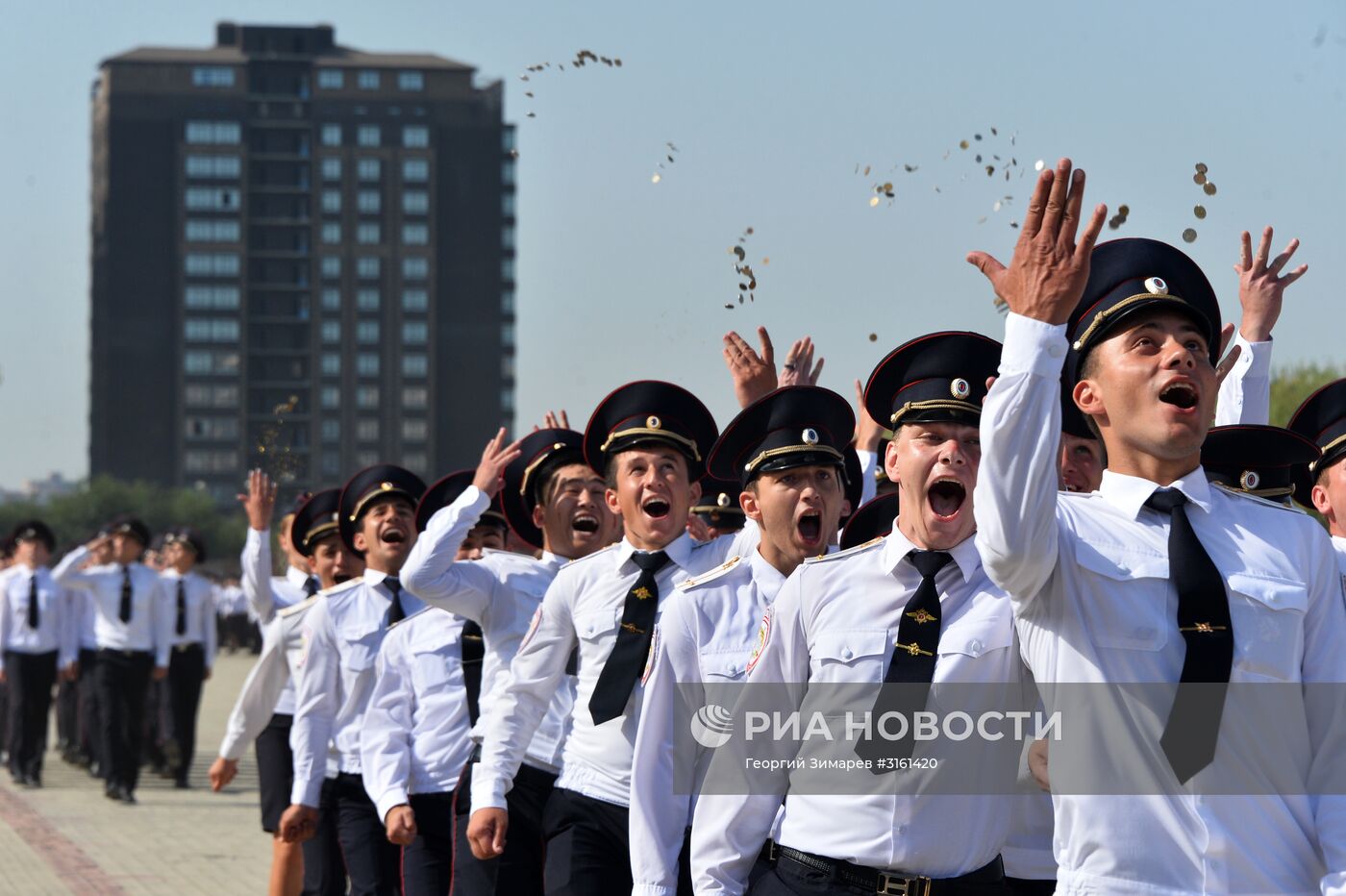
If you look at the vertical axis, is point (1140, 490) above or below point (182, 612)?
above

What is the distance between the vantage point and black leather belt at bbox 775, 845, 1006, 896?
14.5 ft

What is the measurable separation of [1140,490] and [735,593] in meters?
2.16

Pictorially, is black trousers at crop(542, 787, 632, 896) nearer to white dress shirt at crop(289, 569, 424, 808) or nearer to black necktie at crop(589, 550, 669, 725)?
black necktie at crop(589, 550, 669, 725)

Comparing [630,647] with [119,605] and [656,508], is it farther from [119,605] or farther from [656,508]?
[119,605]

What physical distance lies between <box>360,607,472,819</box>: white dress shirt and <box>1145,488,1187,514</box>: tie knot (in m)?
4.64

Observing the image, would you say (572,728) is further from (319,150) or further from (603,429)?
(319,150)

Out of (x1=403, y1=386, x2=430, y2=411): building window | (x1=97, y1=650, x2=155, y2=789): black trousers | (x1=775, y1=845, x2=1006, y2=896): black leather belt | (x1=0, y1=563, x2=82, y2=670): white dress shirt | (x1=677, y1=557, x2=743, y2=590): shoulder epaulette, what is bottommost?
(x1=403, y1=386, x2=430, y2=411): building window

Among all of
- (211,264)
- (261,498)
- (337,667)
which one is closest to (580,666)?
(337,667)

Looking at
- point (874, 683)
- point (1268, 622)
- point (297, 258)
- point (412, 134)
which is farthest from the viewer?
point (297, 258)

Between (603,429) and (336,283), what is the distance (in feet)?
498

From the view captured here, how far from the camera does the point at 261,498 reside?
41.3 ft

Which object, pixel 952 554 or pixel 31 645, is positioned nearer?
pixel 952 554

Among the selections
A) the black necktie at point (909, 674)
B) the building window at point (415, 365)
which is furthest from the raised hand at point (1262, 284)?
the building window at point (415, 365)

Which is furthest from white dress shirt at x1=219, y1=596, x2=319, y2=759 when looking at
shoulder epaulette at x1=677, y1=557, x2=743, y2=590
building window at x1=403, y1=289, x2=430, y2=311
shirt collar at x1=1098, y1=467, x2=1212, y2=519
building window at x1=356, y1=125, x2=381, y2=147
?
building window at x1=356, y1=125, x2=381, y2=147
